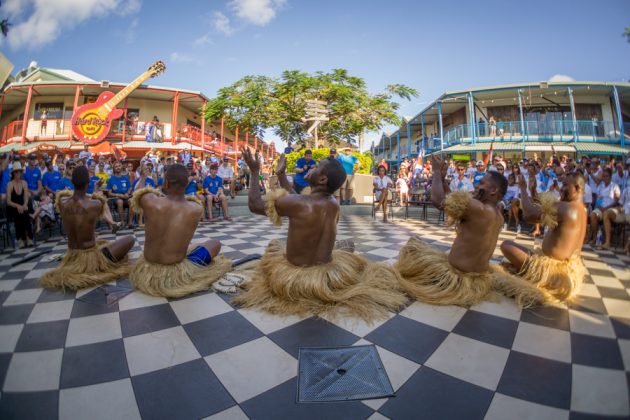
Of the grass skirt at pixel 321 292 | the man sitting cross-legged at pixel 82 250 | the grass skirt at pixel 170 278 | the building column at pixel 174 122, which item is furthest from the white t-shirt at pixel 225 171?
the building column at pixel 174 122

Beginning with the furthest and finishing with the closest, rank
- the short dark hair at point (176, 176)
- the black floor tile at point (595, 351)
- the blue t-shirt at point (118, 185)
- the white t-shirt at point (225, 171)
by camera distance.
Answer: the white t-shirt at point (225, 171) < the blue t-shirt at point (118, 185) < the short dark hair at point (176, 176) < the black floor tile at point (595, 351)

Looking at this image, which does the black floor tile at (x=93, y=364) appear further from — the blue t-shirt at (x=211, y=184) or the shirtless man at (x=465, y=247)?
the blue t-shirt at (x=211, y=184)

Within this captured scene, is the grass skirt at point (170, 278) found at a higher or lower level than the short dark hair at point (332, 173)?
lower

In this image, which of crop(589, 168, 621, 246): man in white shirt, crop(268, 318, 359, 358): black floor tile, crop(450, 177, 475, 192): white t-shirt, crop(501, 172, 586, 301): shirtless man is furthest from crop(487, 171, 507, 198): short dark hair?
crop(450, 177, 475, 192): white t-shirt

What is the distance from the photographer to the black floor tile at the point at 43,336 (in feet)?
5.63

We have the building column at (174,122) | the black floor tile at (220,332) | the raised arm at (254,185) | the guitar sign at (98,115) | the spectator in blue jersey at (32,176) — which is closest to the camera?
the black floor tile at (220,332)

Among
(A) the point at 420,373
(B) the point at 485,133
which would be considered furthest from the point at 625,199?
(B) the point at 485,133

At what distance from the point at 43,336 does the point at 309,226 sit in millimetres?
1934

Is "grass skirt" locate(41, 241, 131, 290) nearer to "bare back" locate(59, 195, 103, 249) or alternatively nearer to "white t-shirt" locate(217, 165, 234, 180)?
"bare back" locate(59, 195, 103, 249)

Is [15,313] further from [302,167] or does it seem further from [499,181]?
[302,167]

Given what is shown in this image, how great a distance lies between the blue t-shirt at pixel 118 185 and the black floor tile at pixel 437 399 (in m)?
7.17

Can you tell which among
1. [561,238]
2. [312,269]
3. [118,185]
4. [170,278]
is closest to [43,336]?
[170,278]

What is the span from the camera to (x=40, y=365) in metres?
1.53

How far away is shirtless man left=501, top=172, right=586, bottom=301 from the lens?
2.46 meters
